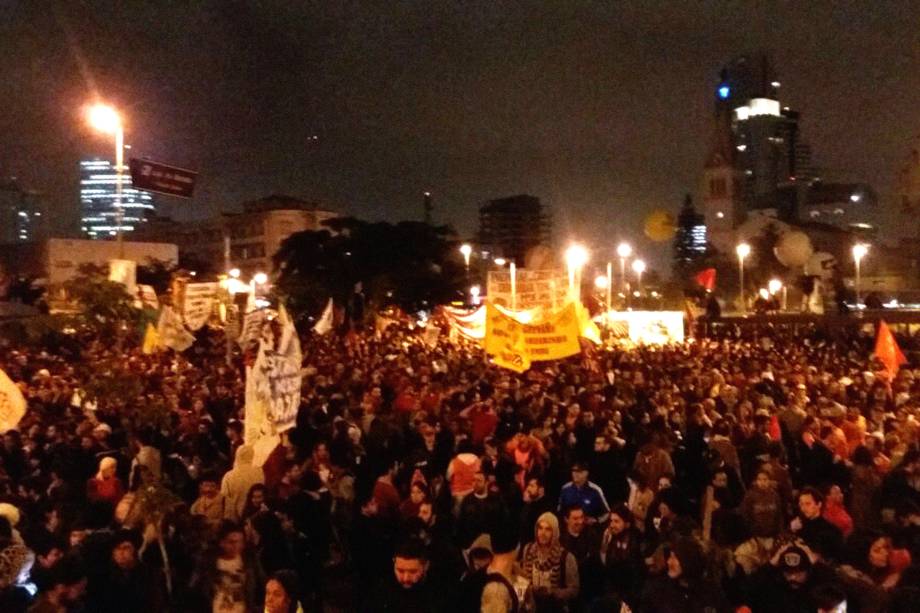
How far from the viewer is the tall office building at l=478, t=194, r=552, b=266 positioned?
15188 centimetres

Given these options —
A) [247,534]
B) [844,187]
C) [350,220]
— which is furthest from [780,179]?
[247,534]

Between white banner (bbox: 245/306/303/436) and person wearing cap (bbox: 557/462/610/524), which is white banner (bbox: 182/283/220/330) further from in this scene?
person wearing cap (bbox: 557/462/610/524)

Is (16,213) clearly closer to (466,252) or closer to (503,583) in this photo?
(466,252)

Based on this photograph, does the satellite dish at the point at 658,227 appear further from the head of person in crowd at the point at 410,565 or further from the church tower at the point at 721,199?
the church tower at the point at 721,199

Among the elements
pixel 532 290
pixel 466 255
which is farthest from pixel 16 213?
pixel 532 290

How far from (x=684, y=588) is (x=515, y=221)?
152 metres

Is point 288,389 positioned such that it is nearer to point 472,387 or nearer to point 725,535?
point 725,535

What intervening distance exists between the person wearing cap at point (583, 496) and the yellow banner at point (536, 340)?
6549mm

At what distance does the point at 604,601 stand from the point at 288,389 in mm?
4381

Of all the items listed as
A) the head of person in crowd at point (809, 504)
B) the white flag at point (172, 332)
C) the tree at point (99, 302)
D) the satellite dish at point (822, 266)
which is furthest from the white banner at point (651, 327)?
the satellite dish at point (822, 266)

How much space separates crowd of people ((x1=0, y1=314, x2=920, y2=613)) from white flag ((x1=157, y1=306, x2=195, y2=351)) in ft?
8.59

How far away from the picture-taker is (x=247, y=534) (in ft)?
20.7

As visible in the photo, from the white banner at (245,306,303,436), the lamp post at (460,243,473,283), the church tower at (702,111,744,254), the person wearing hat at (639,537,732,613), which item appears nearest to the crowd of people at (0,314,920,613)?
the person wearing hat at (639,537,732,613)

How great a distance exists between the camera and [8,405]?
8.45 m
